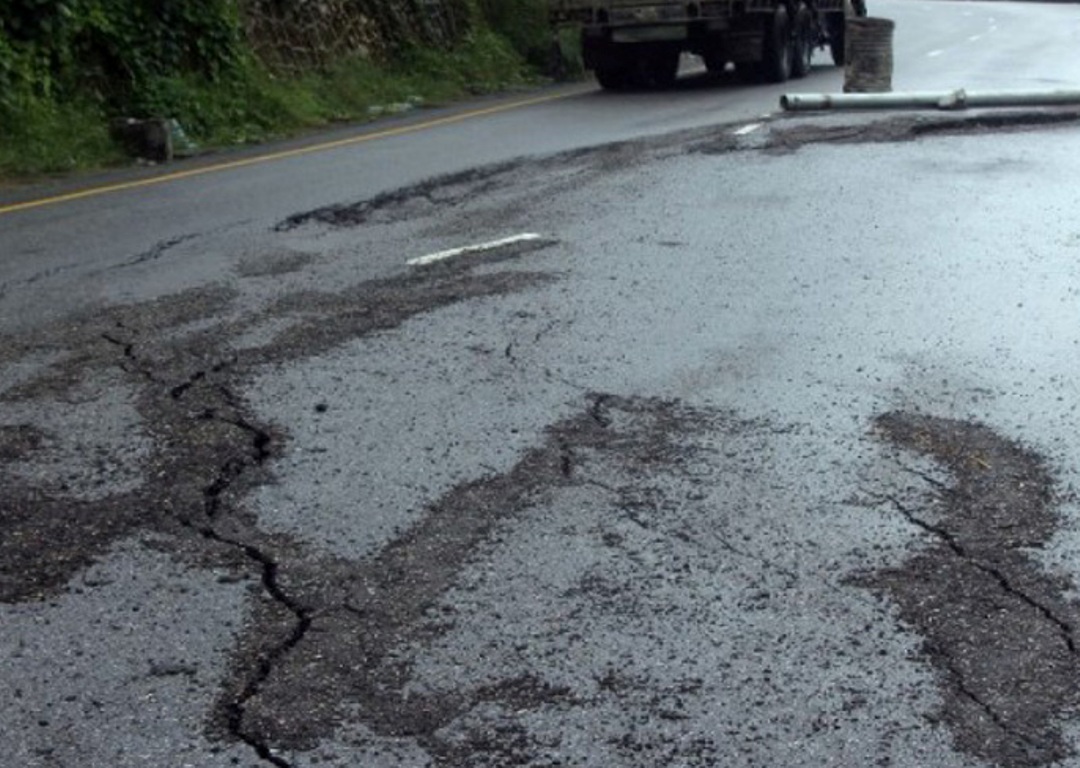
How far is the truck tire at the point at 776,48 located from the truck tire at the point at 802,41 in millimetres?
351

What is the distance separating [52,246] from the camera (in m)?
10.8

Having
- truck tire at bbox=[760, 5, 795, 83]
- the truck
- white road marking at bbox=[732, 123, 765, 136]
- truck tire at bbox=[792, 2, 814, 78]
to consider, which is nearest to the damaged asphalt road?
white road marking at bbox=[732, 123, 765, 136]

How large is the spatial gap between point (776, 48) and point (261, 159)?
925 cm

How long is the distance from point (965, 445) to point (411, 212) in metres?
6.11

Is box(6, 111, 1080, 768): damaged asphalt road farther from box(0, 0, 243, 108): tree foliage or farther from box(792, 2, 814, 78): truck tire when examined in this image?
box(792, 2, 814, 78): truck tire

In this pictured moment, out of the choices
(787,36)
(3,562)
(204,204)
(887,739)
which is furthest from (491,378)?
(787,36)

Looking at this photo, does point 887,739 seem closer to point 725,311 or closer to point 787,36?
point 725,311

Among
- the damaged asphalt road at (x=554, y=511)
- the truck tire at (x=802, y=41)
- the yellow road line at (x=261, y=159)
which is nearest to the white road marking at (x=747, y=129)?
the yellow road line at (x=261, y=159)

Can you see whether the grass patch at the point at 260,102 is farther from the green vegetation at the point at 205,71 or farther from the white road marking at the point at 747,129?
the white road marking at the point at 747,129

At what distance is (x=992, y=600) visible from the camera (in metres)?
4.85

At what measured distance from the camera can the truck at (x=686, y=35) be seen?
21688 mm

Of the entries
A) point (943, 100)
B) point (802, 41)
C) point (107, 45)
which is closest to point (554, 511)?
point (943, 100)

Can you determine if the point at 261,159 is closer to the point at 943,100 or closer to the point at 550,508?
the point at 943,100

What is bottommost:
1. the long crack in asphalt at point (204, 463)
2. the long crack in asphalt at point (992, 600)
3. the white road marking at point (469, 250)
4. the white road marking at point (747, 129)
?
the white road marking at point (747, 129)
